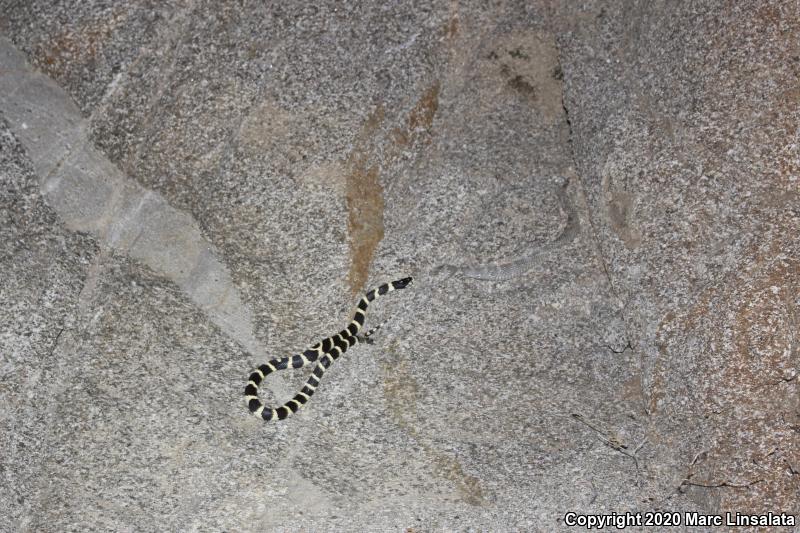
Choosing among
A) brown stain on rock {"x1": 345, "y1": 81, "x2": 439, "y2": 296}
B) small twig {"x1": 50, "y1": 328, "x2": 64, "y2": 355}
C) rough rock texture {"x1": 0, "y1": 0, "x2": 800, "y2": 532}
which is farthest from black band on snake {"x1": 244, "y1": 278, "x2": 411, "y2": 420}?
small twig {"x1": 50, "y1": 328, "x2": 64, "y2": 355}

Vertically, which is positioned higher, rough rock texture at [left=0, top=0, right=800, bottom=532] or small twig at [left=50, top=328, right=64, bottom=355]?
rough rock texture at [left=0, top=0, right=800, bottom=532]

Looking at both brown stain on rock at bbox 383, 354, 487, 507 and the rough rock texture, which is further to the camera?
brown stain on rock at bbox 383, 354, 487, 507

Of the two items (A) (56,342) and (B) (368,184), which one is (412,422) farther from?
(A) (56,342)

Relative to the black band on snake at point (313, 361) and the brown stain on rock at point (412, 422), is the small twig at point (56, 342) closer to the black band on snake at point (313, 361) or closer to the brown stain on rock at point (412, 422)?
the black band on snake at point (313, 361)

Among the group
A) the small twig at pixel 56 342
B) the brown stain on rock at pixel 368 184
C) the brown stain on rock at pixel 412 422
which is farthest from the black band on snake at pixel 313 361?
the small twig at pixel 56 342

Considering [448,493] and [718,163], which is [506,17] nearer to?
[718,163]

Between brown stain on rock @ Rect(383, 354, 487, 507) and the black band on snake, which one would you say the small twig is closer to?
the black band on snake

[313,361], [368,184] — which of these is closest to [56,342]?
[313,361]
